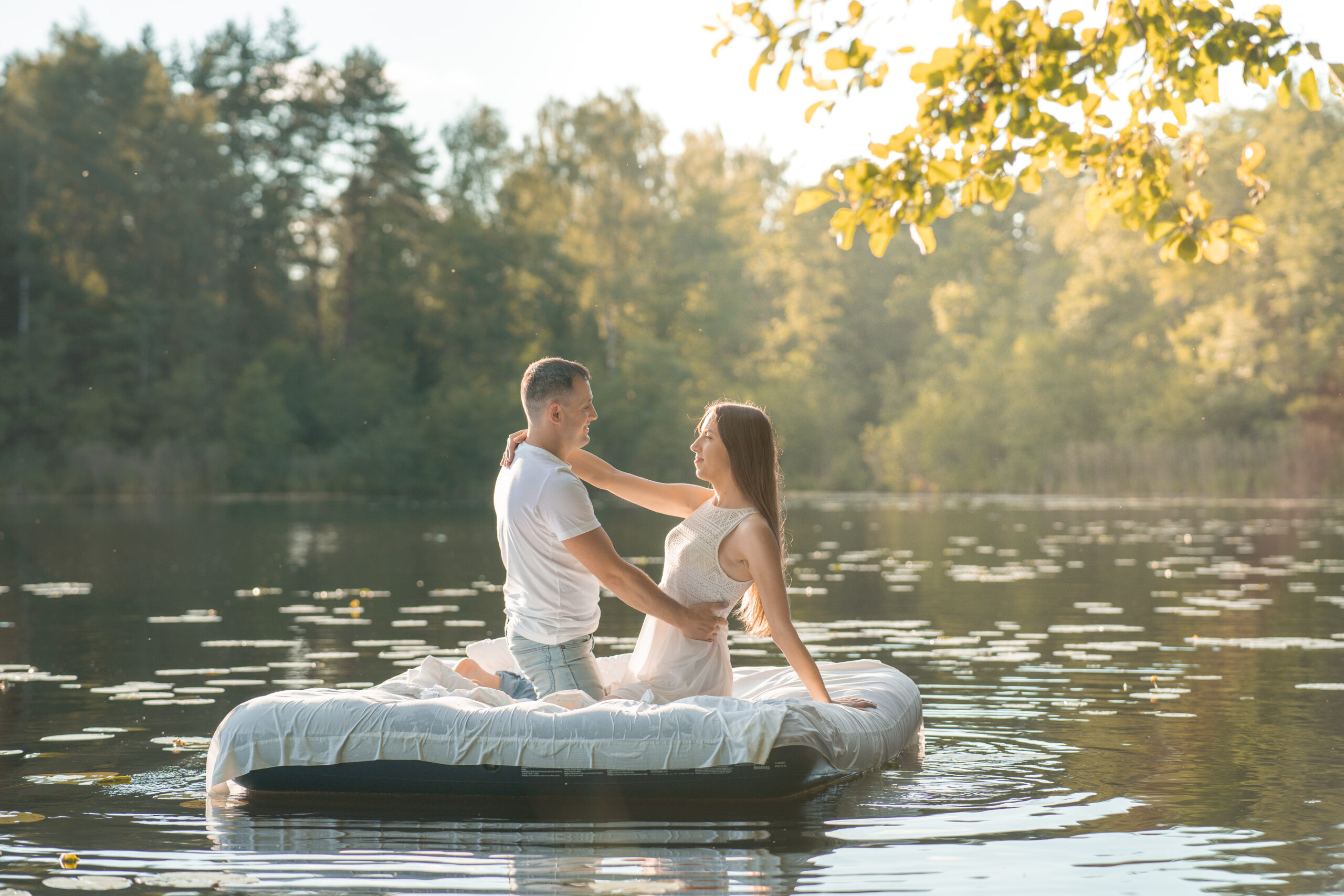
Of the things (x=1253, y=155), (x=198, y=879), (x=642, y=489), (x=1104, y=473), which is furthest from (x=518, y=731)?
(x=1104, y=473)

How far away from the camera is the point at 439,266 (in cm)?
4819

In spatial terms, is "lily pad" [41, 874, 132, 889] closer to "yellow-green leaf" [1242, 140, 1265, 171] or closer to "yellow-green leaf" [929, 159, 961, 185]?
"yellow-green leaf" [929, 159, 961, 185]

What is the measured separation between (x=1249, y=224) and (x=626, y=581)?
2365mm

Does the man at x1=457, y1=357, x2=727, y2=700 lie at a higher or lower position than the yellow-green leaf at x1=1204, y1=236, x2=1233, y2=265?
lower

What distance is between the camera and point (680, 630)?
571cm

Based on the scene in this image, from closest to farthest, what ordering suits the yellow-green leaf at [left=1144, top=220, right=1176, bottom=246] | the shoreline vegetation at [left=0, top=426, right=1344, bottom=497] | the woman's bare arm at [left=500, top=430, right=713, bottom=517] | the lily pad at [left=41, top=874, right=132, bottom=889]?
the lily pad at [left=41, top=874, right=132, bottom=889]
the yellow-green leaf at [left=1144, top=220, right=1176, bottom=246]
the woman's bare arm at [left=500, top=430, right=713, bottom=517]
the shoreline vegetation at [left=0, top=426, right=1344, bottom=497]

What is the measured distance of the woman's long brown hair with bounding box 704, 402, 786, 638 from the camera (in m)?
5.59

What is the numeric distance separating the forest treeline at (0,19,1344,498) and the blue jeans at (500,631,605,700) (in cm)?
3072

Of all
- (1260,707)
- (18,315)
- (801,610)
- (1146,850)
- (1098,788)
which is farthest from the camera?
(18,315)

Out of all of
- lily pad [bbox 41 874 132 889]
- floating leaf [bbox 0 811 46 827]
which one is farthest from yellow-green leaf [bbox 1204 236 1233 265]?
floating leaf [bbox 0 811 46 827]

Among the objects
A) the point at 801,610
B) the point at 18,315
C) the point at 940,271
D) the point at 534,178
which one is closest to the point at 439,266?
the point at 534,178

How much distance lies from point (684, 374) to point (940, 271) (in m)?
14.7

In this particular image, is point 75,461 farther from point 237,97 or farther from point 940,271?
point 940,271

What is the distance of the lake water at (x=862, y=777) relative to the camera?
451 cm
